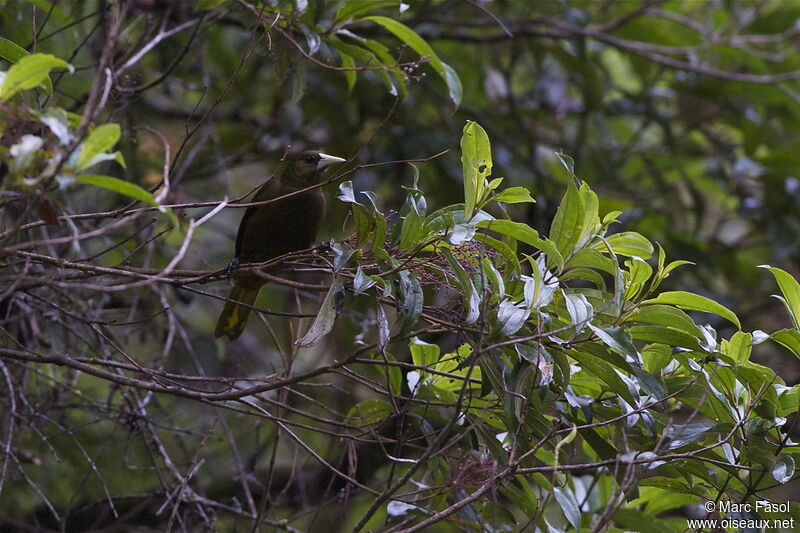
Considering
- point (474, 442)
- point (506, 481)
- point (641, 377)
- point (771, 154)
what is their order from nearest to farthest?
point (641, 377), point (506, 481), point (474, 442), point (771, 154)

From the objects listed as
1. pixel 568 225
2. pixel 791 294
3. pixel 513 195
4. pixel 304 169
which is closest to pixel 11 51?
pixel 513 195

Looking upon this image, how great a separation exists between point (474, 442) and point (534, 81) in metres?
3.02

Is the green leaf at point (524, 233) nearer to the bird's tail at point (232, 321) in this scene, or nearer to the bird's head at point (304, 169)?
the bird's tail at point (232, 321)

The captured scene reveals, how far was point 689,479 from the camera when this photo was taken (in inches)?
78.9

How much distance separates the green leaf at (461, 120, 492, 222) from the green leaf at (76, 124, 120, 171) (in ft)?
2.44

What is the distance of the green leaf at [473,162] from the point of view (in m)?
1.80

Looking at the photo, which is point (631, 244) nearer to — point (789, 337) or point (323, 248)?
point (789, 337)

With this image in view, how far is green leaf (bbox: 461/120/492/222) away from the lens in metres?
1.80

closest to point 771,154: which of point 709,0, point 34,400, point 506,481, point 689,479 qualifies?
point 709,0

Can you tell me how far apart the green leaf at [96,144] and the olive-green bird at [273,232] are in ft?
4.35

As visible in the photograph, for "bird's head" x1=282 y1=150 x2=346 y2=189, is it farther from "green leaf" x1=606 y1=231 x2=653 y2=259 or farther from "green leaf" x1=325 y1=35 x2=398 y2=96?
"green leaf" x1=606 y1=231 x2=653 y2=259

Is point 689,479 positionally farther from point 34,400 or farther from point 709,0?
point 709,0

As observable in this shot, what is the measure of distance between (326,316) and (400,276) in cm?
17

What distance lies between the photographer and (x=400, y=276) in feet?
5.69
